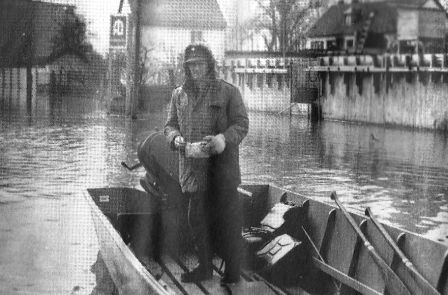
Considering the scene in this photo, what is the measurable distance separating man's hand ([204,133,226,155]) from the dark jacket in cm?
6

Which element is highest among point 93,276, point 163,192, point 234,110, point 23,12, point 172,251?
point 23,12

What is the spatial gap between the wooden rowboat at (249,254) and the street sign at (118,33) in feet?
43.5

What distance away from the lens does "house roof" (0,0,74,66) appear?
98.1 feet

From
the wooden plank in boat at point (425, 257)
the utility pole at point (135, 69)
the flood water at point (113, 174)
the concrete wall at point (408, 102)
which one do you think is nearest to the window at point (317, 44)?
the wooden plank in boat at point (425, 257)

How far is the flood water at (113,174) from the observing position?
6363 millimetres

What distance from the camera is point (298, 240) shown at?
4.78 metres

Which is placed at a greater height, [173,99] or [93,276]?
[173,99]

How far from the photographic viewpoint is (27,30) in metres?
31.2

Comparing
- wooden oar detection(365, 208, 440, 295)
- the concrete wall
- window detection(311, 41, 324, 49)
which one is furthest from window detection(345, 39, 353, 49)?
the concrete wall

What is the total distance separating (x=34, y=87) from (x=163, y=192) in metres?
37.3

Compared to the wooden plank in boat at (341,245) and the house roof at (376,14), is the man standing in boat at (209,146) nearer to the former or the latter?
the wooden plank in boat at (341,245)

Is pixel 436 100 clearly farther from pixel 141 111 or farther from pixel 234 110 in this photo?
pixel 234 110

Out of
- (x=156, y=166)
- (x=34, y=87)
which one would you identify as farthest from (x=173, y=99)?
(x=34, y=87)

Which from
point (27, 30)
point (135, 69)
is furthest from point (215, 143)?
point (27, 30)
